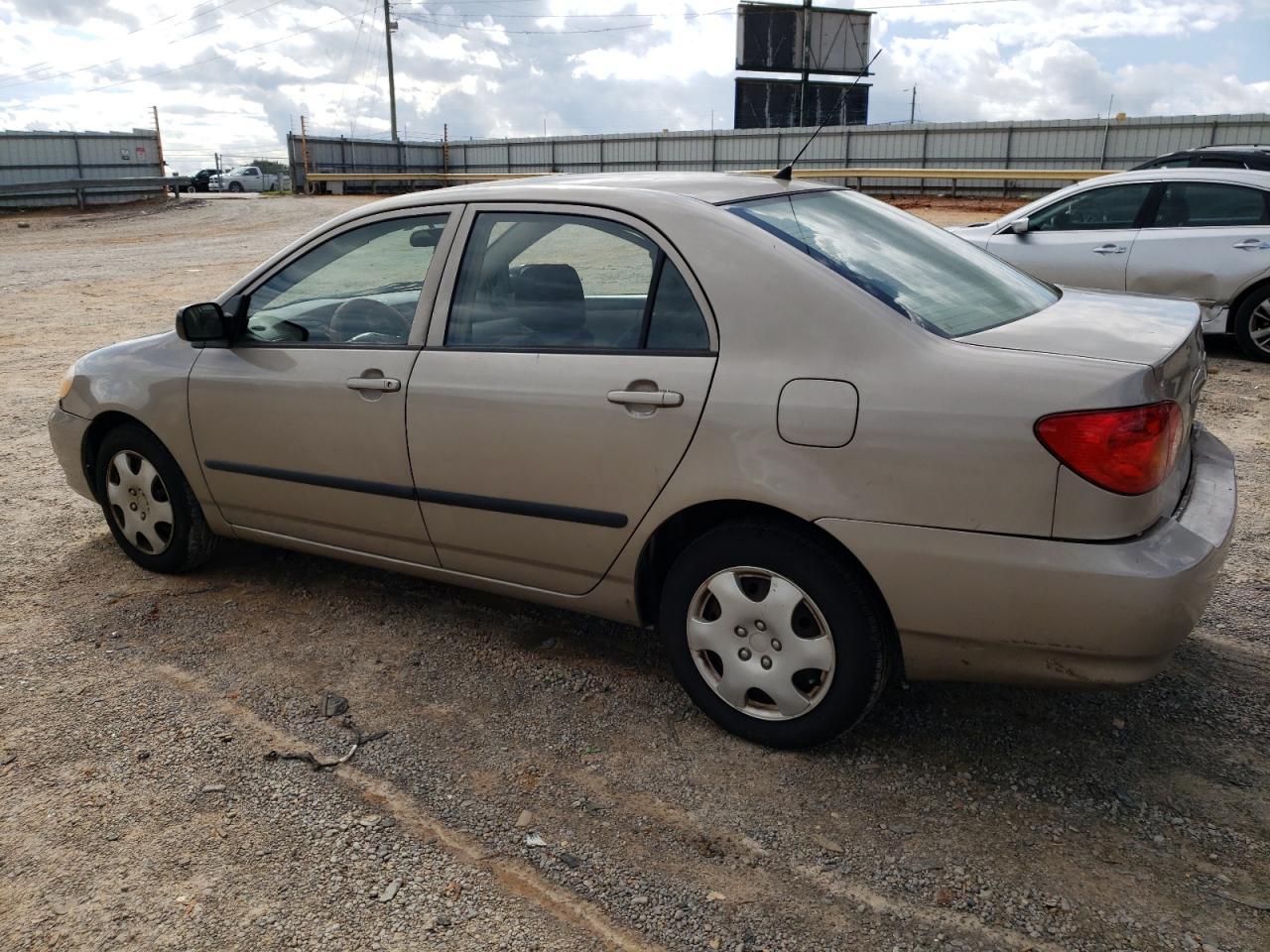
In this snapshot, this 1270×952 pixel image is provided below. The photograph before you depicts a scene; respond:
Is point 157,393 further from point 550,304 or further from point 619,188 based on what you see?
point 619,188

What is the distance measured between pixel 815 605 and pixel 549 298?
1.35 meters

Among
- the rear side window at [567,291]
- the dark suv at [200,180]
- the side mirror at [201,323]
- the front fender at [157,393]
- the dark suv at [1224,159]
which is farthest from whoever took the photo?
the dark suv at [200,180]

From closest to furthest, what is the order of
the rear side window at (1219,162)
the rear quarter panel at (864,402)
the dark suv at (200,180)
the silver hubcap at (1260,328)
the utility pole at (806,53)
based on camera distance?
the rear quarter panel at (864,402), the silver hubcap at (1260,328), the rear side window at (1219,162), the utility pole at (806,53), the dark suv at (200,180)

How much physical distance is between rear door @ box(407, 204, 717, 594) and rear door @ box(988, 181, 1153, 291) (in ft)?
20.8

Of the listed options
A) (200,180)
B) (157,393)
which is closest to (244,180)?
(200,180)

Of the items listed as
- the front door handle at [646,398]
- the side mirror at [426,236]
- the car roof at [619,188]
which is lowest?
the front door handle at [646,398]

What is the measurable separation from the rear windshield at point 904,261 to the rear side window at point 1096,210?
5.99 meters

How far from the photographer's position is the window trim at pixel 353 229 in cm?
363

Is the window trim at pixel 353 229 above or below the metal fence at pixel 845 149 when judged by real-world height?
below

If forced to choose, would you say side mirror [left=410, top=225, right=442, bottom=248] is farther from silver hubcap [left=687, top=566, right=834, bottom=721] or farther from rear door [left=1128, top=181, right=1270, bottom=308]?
rear door [left=1128, top=181, right=1270, bottom=308]

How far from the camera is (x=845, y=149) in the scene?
34.8 meters

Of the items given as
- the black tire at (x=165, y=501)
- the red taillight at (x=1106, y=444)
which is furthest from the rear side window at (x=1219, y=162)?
the black tire at (x=165, y=501)

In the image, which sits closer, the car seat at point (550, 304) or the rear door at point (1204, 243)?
the car seat at point (550, 304)

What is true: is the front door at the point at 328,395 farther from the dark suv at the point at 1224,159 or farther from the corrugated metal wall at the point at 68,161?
the corrugated metal wall at the point at 68,161
